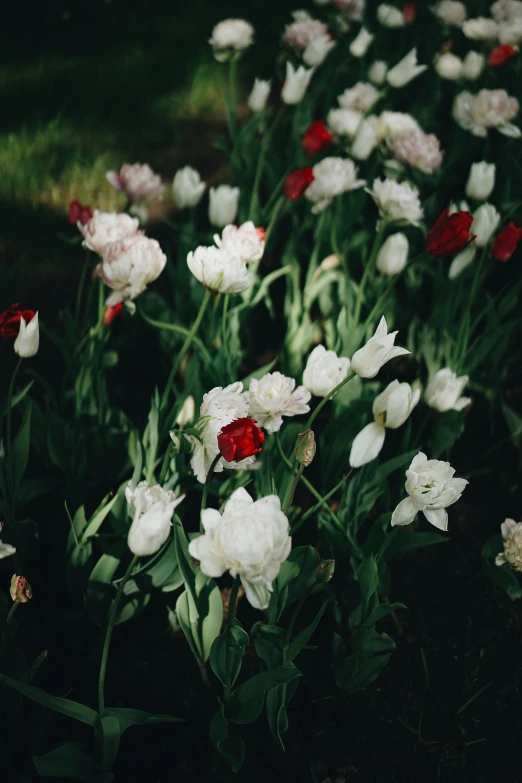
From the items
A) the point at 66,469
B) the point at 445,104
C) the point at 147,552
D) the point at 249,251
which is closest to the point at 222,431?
the point at 147,552

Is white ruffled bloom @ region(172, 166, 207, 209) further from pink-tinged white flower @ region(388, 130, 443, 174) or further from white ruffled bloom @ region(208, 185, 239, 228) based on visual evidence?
pink-tinged white flower @ region(388, 130, 443, 174)

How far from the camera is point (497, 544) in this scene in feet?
4.94

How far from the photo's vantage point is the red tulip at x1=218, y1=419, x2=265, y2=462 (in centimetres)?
96

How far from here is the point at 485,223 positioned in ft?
5.66

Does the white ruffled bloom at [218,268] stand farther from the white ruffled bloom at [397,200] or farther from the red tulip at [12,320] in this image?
the white ruffled bloom at [397,200]

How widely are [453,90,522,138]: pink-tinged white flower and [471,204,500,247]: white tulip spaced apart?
18.2 inches

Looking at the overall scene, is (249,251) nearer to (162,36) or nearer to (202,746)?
(202,746)

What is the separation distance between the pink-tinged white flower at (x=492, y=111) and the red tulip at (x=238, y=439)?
1512 millimetres

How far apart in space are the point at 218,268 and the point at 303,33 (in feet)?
4.95

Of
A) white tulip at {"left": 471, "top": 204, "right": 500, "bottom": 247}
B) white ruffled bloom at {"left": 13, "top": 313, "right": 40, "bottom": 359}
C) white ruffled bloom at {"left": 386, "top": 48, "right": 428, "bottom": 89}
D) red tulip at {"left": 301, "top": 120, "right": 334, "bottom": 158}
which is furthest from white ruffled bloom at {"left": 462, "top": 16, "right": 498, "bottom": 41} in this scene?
white ruffled bloom at {"left": 13, "top": 313, "right": 40, "bottom": 359}

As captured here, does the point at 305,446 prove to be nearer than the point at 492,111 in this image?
Yes

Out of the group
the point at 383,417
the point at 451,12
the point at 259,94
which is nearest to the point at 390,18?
the point at 451,12

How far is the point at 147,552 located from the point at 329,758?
638mm

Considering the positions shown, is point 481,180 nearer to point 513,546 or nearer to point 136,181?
point 136,181
